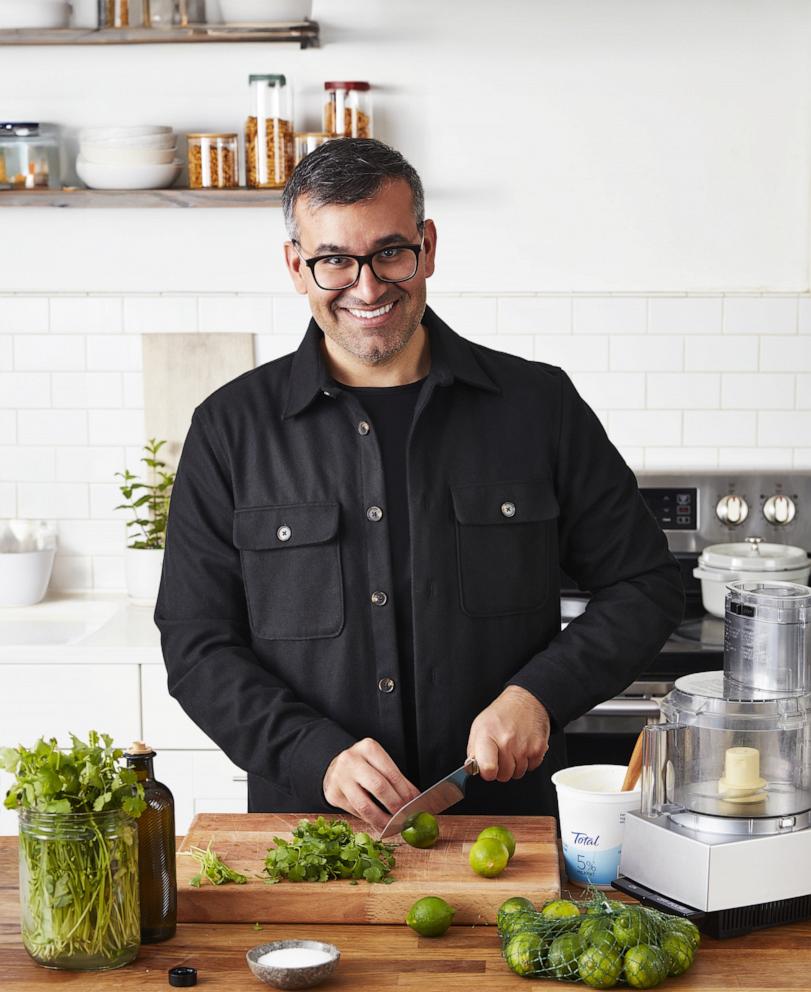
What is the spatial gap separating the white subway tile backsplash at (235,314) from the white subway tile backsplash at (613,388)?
93cm

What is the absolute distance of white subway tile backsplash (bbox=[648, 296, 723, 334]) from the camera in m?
3.89

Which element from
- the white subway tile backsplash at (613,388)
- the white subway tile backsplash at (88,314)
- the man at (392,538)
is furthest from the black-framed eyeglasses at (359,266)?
the white subway tile backsplash at (88,314)

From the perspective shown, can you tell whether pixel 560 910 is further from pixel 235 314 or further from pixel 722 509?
pixel 235 314

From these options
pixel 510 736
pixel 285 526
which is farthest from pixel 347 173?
pixel 510 736

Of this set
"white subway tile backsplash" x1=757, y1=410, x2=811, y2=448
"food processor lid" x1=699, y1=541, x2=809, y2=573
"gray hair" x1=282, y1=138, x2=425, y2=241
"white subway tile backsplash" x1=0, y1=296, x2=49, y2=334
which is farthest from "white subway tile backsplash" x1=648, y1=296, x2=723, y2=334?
"gray hair" x1=282, y1=138, x2=425, y2=241

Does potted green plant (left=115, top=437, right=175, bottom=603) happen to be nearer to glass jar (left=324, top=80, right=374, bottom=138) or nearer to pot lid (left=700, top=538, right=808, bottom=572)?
glass jar (left=324, top=80, right=374, bottom=138)

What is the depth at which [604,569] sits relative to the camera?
2.31 meters

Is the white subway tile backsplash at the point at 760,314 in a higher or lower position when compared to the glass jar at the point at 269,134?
lower

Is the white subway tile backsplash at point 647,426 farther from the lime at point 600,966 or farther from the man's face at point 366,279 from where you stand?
the lime at point 600,966

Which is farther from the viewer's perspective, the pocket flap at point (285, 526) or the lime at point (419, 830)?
the pocket flap at point (285, 526)

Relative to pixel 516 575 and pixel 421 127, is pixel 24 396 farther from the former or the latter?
pixel 516 575

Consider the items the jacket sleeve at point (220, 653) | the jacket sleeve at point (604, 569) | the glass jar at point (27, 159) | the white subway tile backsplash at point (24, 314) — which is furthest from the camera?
the white subway tile backsplash at point (24, 314)

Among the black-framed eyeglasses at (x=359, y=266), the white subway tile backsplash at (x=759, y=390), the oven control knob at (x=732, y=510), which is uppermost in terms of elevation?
the black-framed eyeglasses at (x=359, y=266)

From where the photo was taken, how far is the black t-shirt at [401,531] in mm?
2225
